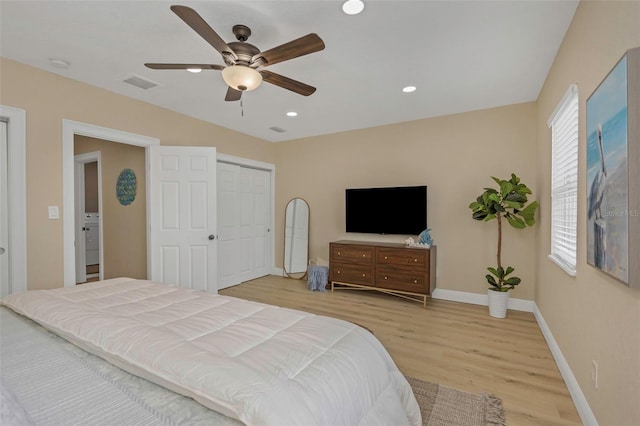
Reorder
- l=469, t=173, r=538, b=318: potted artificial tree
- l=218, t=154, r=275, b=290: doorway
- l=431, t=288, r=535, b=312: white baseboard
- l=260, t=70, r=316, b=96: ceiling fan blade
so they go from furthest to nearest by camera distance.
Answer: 1. l=218, t=154, r=275, b=290: doorway
2. l=431, t=288, r=535, b=312: white baseboard
3. l=469, t=173, r=538, b=318: potted artificial tree
4. l=260, t=70, r=316, b=96: ceiling fan blade

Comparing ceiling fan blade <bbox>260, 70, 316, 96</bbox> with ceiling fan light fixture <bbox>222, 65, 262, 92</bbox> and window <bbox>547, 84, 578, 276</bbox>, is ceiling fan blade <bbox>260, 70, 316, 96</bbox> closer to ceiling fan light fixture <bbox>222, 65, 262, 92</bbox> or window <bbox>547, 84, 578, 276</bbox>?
ceiling fan light fixture <bbox>222, 65, 262, 92</bbox>

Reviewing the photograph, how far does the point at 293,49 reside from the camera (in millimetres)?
1854

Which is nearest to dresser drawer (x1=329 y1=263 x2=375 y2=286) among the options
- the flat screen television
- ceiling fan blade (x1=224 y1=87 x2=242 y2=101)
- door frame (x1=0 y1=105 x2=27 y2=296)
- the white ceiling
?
the flat screen television

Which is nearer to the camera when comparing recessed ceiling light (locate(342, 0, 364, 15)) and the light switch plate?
recessed ceiling light (locate(342, 0, 364, 15))

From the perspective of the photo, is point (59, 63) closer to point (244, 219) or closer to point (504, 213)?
point (244, 219)

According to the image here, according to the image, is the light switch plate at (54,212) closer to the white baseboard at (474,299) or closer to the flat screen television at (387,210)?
the flat screen television at (387,210)

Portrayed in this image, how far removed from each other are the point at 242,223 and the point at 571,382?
4.44 m

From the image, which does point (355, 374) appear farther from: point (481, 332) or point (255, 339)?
point (481, 332)

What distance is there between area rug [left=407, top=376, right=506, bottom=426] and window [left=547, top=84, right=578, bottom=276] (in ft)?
3.45

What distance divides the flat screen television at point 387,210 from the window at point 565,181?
61.9 inches

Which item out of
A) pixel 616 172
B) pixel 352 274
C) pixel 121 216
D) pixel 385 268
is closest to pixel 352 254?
pixel 352 274

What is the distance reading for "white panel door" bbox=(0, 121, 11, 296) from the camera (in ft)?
8.41

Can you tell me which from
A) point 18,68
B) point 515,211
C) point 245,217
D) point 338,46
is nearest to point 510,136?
point 515,211

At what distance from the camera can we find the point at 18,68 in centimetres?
260
